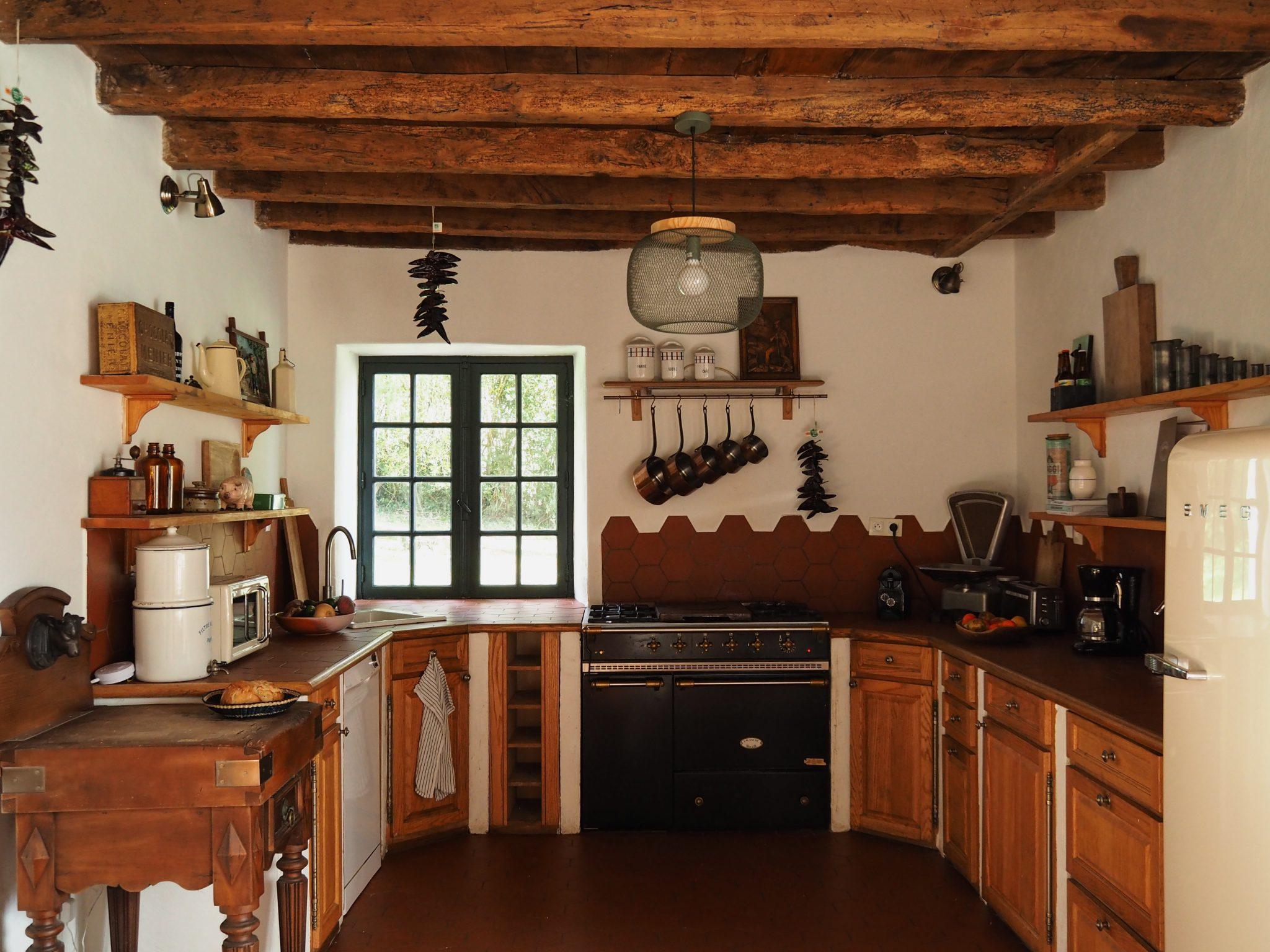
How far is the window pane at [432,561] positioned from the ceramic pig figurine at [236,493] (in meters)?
1.50

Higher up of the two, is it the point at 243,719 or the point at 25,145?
the point at 25,145

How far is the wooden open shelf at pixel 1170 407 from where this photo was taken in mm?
2678

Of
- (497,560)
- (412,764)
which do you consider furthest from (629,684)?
(497,560)

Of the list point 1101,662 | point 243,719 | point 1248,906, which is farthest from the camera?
point 1101,662

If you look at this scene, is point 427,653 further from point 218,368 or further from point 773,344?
point 773,344

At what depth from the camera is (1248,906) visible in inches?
71.1

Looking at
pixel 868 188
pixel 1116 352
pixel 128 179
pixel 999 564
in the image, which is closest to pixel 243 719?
pixel 128 179

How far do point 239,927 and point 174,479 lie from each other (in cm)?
140

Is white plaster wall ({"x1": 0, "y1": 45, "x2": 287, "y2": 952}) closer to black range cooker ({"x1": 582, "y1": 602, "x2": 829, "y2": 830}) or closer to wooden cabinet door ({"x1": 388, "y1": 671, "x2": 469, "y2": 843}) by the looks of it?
wooden cabinet door ({"x1": 388, "y1": 671, "x2": 469, "y2": 843})

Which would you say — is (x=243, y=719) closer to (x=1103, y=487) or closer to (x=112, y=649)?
(x=112, y=649)

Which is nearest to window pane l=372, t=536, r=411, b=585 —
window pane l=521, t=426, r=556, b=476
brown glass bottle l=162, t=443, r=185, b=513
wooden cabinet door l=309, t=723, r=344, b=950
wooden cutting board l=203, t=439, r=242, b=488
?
window pane l=521, t=426, r=556, b=476

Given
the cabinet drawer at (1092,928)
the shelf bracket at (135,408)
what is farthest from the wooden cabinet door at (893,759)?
the shelf bracket at (135,408)

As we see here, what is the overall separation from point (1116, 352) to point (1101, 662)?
1174 mm

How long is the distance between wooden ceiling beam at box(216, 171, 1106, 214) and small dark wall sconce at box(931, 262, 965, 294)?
0.79 m
